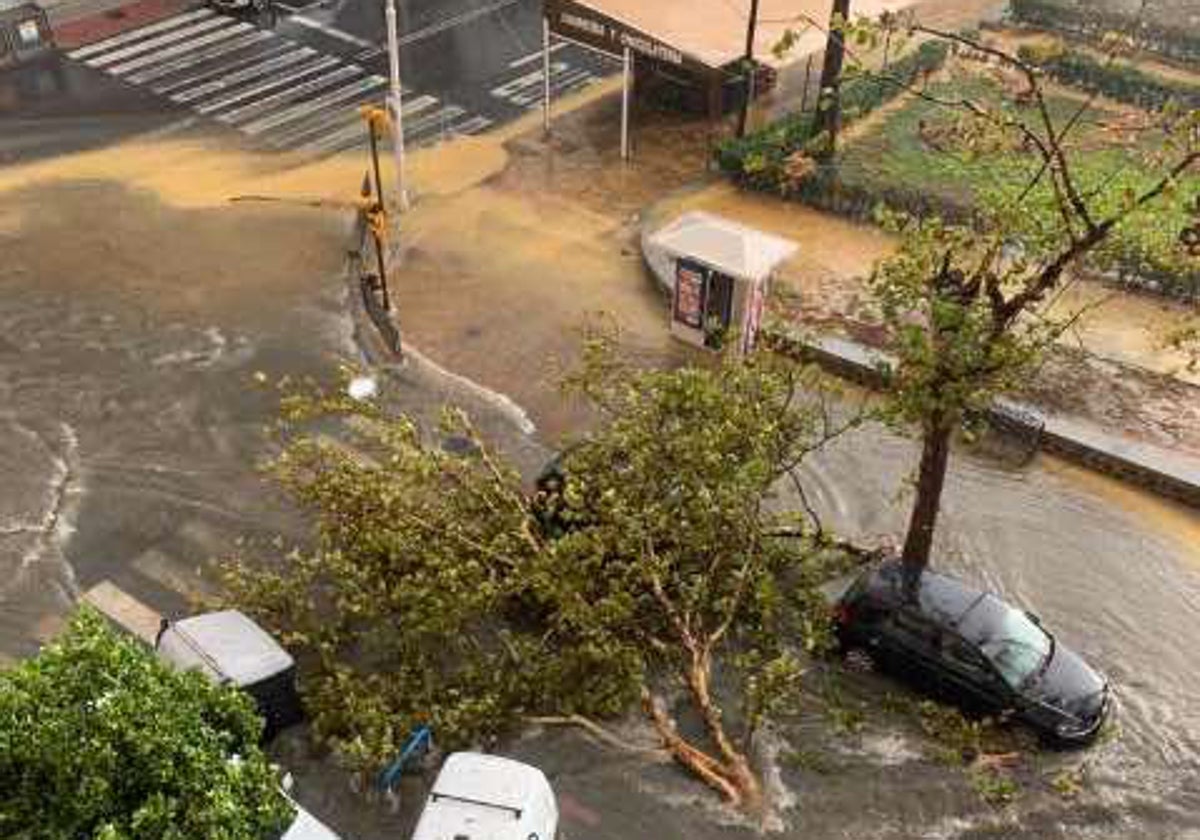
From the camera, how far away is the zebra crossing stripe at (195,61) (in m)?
31.1

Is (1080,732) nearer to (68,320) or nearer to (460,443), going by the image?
(460,443)

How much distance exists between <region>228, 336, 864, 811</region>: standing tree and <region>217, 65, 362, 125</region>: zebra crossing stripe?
16.3 m

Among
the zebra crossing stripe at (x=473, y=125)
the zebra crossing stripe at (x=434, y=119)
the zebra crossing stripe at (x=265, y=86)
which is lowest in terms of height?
the zebra crossing stripe at (x=473, y=125)

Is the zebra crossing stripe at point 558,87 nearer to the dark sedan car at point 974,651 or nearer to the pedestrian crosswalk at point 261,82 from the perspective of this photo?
the pedestrian crosswalk at point 261,82

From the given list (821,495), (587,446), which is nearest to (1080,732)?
(821,495)

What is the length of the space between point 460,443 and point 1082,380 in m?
10.7

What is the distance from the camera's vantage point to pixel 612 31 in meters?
27.4

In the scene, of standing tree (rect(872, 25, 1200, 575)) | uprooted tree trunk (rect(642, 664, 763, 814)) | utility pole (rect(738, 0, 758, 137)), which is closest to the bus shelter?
utility pole (rect(738, 0, 758, 137))

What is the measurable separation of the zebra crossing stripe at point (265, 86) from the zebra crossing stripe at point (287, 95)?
38 cm

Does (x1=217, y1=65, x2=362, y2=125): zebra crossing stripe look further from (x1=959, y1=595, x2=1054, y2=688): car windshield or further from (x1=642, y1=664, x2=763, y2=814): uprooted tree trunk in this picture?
(x1=959, y1=595, x2=1054, y2=688): car windshield

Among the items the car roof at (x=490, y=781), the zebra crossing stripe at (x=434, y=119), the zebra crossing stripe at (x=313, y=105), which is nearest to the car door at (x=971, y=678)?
the car roof at (x=490, y=781)

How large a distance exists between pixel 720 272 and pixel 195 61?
18.6 metres

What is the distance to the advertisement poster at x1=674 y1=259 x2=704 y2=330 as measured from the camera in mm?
21016

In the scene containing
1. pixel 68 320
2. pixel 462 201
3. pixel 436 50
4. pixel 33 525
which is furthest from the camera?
pixel 436 50
